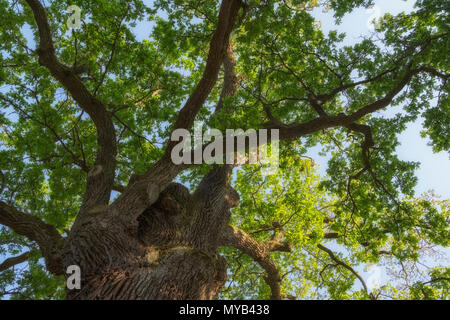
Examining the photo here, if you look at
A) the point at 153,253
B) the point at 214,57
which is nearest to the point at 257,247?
the point at 153,253

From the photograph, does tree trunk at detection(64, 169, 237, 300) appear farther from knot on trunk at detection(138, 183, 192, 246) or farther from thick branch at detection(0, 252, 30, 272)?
thick branch at detection(0, 252, 30, 272)

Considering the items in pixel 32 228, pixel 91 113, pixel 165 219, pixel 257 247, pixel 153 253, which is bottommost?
pixel 153 253

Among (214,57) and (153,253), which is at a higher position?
(214,57)

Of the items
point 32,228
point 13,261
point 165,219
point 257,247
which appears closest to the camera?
point 32,228

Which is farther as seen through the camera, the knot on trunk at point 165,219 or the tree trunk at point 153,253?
the knot on trunk at point 165,219

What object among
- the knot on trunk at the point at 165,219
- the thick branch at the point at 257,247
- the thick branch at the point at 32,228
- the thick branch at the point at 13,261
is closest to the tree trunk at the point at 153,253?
the knot on trunk at the point at 165,219

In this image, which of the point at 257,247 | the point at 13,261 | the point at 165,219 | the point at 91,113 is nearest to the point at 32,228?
the point at 165,219

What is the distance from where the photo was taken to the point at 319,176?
45.4 feet

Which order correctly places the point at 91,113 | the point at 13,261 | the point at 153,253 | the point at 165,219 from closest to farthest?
the point at 153,253 → the point at 165,219 → the point at 91,113 → the point at 13,261

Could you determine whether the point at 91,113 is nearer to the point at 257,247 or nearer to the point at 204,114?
the point at 204,114

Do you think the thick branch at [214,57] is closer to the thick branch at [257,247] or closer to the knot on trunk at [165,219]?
the knot on trunk at [165,219]

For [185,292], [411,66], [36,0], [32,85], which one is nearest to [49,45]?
[36,0]

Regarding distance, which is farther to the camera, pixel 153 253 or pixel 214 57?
pixel 214 57

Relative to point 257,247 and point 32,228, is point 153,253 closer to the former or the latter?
point 32,228
